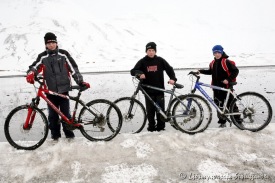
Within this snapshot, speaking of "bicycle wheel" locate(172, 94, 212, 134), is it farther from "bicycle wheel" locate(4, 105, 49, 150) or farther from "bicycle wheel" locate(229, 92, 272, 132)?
"bicycle wheel" locate(4, 105, 49, 150)

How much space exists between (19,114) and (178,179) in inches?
118

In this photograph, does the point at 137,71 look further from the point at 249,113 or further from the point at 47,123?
the point at 249,113

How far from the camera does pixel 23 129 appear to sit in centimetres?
481

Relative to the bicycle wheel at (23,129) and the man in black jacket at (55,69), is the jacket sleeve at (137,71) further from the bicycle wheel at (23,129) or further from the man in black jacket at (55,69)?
the bicycle wheel at (23,129)

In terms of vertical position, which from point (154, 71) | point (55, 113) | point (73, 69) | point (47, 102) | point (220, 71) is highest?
point (73, 69)

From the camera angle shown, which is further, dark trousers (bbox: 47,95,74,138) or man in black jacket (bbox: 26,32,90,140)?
dark trousers (bbox: 47,95,74,138)

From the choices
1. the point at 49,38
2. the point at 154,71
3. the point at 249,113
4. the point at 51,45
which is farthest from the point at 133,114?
the point at 249,113

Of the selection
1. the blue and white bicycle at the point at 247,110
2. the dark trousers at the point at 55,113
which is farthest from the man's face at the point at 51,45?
the blue and white bicycle at the point at 247,110

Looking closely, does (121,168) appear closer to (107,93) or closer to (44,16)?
(107,93)

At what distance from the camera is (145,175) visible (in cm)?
394

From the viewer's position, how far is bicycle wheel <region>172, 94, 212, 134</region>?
542cm

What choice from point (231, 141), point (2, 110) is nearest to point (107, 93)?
point (2, 110)

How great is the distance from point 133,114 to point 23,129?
217 centimetres

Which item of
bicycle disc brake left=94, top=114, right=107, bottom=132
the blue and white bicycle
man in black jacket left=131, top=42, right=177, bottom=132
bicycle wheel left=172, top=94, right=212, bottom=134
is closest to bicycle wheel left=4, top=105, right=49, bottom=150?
bicycle disc brake left=94, top=114, right=107, bottom=132
